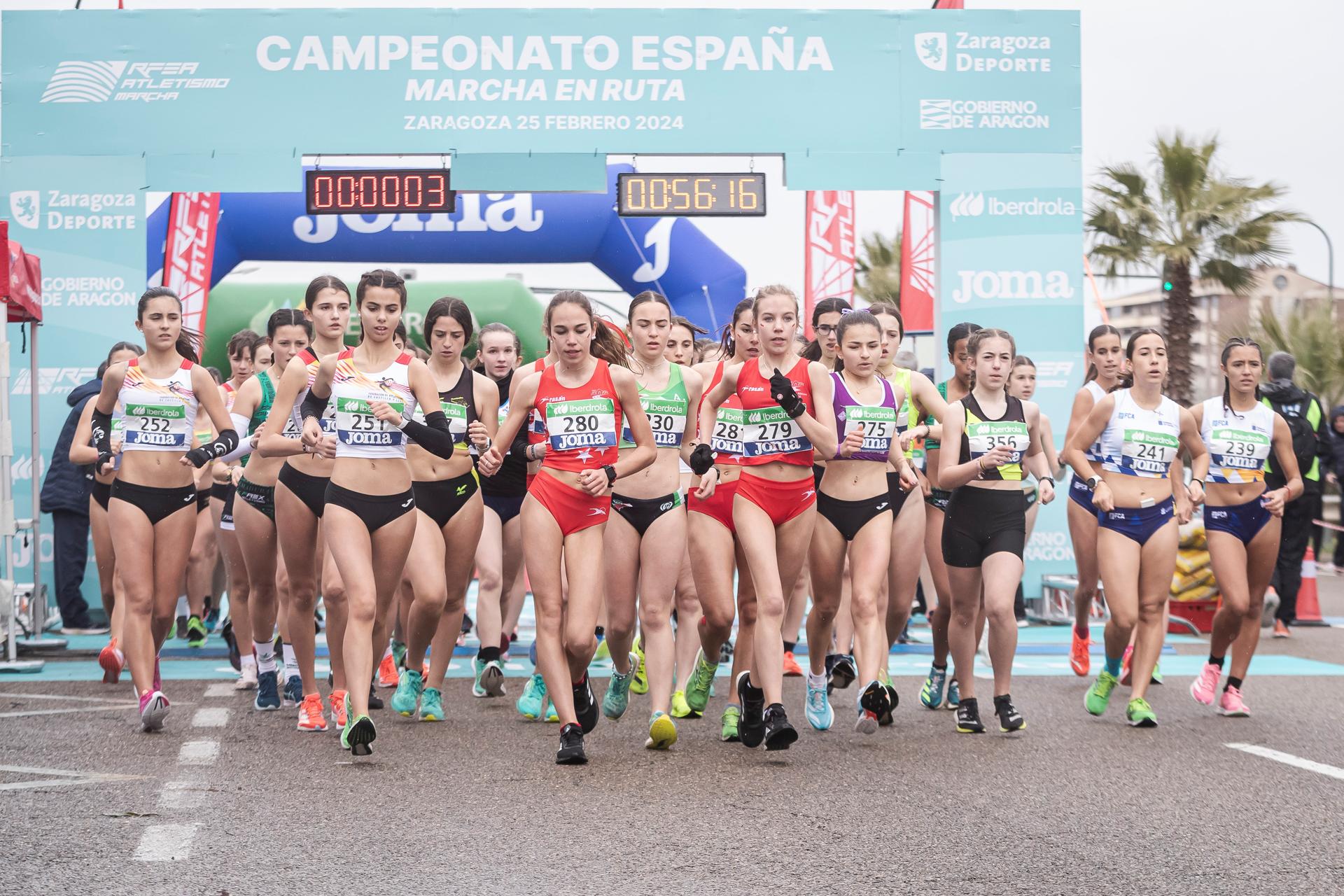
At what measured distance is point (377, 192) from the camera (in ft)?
49.1

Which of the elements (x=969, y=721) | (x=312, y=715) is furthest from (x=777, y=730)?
(x=312, y=715)

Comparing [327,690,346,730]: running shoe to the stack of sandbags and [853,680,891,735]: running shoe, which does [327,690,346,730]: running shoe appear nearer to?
[853,680,891,735]: running shoe

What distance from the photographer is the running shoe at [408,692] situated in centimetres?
869

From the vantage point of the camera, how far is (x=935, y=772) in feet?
23.0

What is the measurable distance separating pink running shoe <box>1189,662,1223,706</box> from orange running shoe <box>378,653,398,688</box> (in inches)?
198

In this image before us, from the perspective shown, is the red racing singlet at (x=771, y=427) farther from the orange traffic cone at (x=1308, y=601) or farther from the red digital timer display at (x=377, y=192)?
the orange traffic cone at (x=1308, y=601)

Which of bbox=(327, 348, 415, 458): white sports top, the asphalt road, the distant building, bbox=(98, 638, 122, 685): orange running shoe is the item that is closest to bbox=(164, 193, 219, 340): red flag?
bbox=(98, 638, 122, 685): orange running shoe

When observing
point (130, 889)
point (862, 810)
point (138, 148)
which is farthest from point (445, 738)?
point (138, 148)

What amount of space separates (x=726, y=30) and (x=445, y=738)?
9058 millimetres

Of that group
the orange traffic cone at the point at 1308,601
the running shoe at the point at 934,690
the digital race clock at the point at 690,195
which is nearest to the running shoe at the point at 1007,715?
the running shoe at the point at 934,690

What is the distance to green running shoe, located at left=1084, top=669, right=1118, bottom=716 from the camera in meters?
8.82

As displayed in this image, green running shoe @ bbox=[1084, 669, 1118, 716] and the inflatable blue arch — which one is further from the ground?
the inflatable blue arch

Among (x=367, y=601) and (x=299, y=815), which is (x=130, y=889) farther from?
(x=367, y=601)

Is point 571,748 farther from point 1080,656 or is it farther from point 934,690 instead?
point 1080,656
